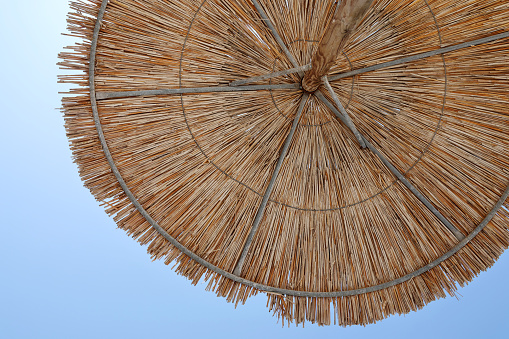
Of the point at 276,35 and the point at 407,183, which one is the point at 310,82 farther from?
the point at 407,183

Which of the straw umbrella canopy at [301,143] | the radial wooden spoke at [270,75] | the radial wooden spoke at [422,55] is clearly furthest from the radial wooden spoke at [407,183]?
→ the radial wooden spoke at [270,75]

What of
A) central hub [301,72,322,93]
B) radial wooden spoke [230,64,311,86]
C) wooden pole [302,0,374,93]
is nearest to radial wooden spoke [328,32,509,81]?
central hub [301,72,322,93]

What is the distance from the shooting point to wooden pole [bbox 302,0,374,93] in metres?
1.88

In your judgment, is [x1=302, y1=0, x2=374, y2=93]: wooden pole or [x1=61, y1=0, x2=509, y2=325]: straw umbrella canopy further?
[x1=61, y1=0, x2=509, y2=325]: straw umbrella canopy

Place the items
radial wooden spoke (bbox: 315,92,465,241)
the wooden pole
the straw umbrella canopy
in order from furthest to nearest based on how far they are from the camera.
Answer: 1. radial wooden spoke (bbox: 315,92,465,241)
2. the straw umbrella canopy
3. the wooden pole

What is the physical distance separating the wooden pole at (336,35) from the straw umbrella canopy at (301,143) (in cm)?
2

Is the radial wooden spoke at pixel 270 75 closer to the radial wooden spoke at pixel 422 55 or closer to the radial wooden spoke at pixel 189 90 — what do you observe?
Result: the radial wooden spoke at pixel 189 90

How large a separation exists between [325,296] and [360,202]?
65 centimetres

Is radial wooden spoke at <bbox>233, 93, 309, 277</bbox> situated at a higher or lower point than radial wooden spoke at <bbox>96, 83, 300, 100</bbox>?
lower

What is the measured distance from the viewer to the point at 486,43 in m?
2.43

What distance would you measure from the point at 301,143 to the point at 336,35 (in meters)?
0.87

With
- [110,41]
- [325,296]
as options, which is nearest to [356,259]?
[325,296]

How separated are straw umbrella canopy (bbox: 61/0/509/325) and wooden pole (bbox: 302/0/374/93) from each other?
2 cm

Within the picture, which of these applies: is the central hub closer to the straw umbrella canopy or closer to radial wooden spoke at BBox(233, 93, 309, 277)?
the straw umbrella canopy
